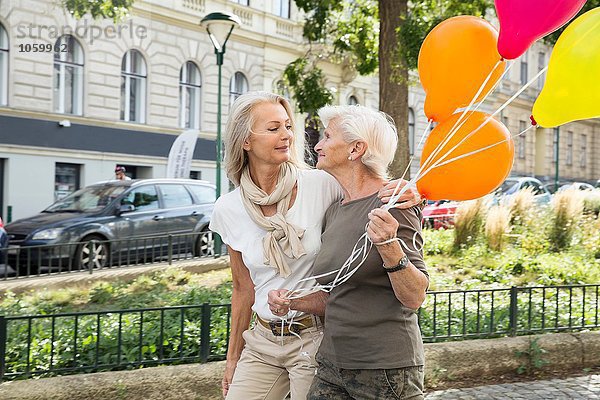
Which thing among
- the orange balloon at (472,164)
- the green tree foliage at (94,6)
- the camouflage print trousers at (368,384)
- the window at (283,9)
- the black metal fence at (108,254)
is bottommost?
the black metal fence at (108,254)

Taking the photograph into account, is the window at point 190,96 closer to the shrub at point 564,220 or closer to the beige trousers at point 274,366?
the shrub at point 564,220

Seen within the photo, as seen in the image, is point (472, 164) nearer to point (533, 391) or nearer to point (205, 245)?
point (533, 391)

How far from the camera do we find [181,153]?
1709cm

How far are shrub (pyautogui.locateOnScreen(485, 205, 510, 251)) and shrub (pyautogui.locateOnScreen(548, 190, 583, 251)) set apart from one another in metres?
0.82

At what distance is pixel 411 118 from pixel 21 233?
2531cm

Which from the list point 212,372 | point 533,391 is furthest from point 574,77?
point 533,391

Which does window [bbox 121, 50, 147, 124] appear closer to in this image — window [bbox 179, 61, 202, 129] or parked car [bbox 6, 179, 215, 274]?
window [bbox 179, 61, 202, 129]

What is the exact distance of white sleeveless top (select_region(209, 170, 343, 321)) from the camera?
2957mm

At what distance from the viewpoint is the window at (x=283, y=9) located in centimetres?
2837

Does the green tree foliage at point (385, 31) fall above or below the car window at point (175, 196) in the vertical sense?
above

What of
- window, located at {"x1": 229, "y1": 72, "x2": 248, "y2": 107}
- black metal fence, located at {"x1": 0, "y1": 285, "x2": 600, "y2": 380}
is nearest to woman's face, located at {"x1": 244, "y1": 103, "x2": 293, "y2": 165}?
black metal fence, located at {"x1": 0, "y1": 285, "x2": 600, "y2": 380}

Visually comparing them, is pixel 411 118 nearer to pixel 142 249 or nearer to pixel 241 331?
pixel 142 249

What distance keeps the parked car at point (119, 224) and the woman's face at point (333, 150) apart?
6.66 meters

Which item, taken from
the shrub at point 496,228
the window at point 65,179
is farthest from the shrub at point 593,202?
the window at point 65,179
